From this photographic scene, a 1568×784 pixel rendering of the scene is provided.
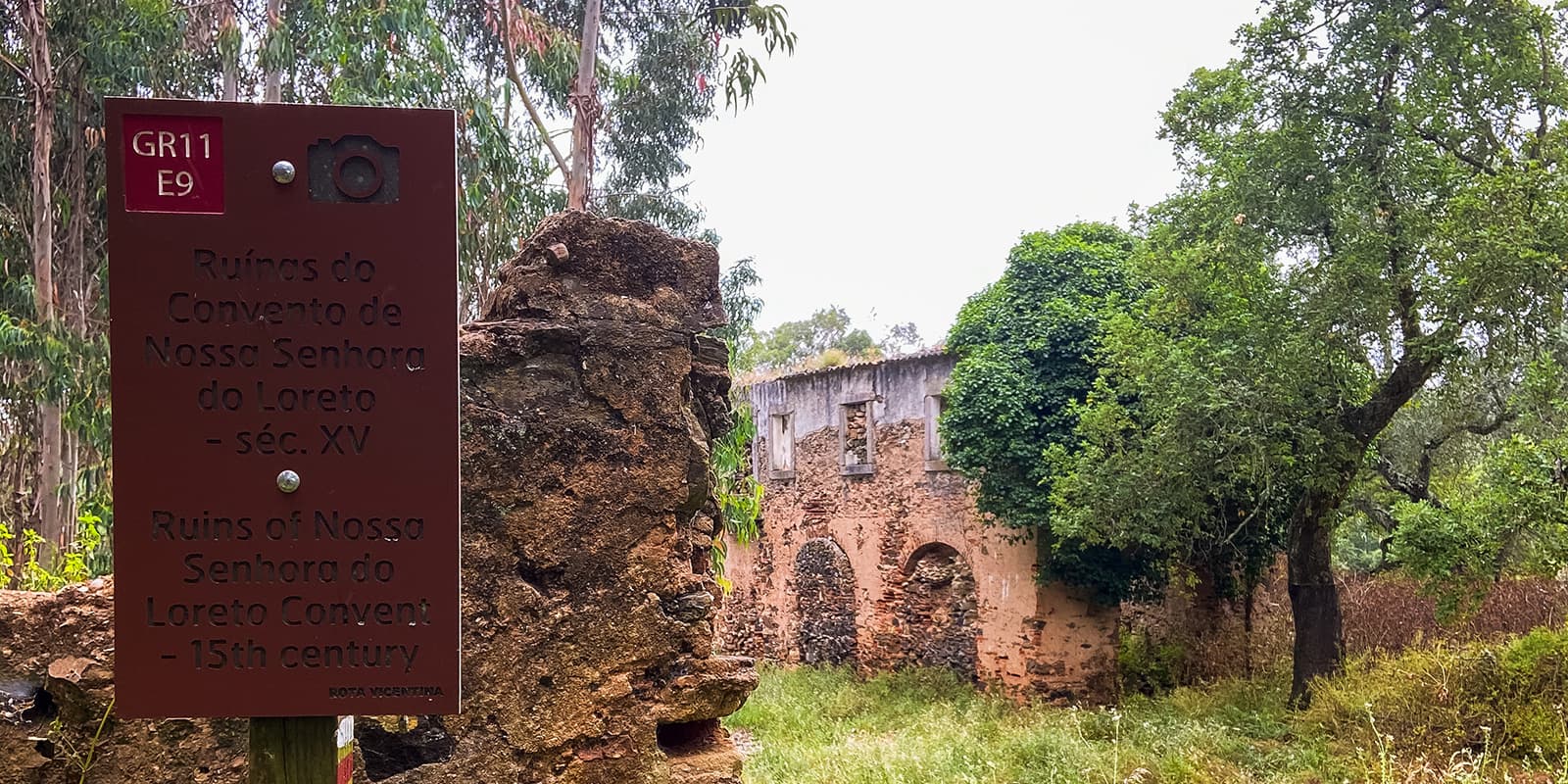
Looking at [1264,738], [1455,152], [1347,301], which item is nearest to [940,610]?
[1264,738]

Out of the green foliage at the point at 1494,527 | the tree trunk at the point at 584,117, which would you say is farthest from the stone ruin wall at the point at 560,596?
the tree trunk at the point at 584,117

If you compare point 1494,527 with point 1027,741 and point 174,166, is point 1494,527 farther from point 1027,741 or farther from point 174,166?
point 174,166

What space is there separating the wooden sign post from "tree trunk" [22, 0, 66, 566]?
12130 millimetres

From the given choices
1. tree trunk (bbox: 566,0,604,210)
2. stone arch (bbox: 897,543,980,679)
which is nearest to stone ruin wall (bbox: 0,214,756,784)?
tree trunk (bbox: 566,0,604,210)

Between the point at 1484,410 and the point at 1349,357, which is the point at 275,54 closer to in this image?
the point at 1349,357

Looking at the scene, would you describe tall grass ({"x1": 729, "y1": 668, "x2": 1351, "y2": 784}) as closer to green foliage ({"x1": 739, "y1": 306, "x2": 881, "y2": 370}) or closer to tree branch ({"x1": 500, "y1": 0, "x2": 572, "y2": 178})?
tree branch ({"x1": 500, "y1": 0, "x2": 572, "y2": 178})

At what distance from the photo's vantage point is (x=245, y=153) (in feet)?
8.47

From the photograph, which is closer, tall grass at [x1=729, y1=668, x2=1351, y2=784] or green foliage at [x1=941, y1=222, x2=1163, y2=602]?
tall grass at [x1=729, y1=668, x2=1351, y2=784]

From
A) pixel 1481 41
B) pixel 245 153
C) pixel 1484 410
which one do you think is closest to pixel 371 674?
pixel 245 153

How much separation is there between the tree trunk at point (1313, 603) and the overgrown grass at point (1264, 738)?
1.18 ft

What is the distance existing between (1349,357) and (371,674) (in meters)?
9.98

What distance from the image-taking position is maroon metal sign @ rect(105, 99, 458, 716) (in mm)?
2551

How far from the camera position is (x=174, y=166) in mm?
2580

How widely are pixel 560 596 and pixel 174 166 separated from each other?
217 centimetres
